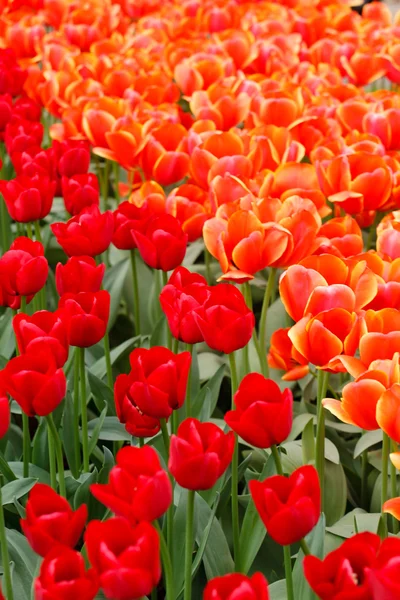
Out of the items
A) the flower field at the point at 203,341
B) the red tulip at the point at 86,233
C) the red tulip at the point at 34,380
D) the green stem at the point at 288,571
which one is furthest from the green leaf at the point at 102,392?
the green stem at the point at 288,571

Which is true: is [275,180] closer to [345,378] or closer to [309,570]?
[345,378]

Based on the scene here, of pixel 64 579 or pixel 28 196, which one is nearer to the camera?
pixel 64 579

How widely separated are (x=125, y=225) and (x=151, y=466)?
0.63 m

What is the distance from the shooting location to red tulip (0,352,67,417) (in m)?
0.87

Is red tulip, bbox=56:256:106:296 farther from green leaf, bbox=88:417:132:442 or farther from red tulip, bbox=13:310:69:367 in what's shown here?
green leaf, bbox=88:417:132:442

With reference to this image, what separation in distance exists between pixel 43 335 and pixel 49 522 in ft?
0.90

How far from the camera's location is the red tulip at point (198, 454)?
746mm

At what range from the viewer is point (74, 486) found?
1131mm

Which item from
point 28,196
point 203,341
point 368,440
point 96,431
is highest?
point 28,196

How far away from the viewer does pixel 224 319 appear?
0.96 metres

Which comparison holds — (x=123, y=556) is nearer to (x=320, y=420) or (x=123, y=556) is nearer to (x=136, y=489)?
A: (x=136, y=489)

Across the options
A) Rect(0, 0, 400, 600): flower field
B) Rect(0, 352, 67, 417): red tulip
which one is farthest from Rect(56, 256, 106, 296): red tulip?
Rect(0, 352, 67, 417): red tulip

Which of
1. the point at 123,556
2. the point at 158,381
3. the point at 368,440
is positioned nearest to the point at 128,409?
the point at 158,381

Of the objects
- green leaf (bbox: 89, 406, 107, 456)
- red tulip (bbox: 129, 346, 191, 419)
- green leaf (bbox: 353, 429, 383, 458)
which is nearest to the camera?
red tulip (bbox: 129, 346, 191, 419)
